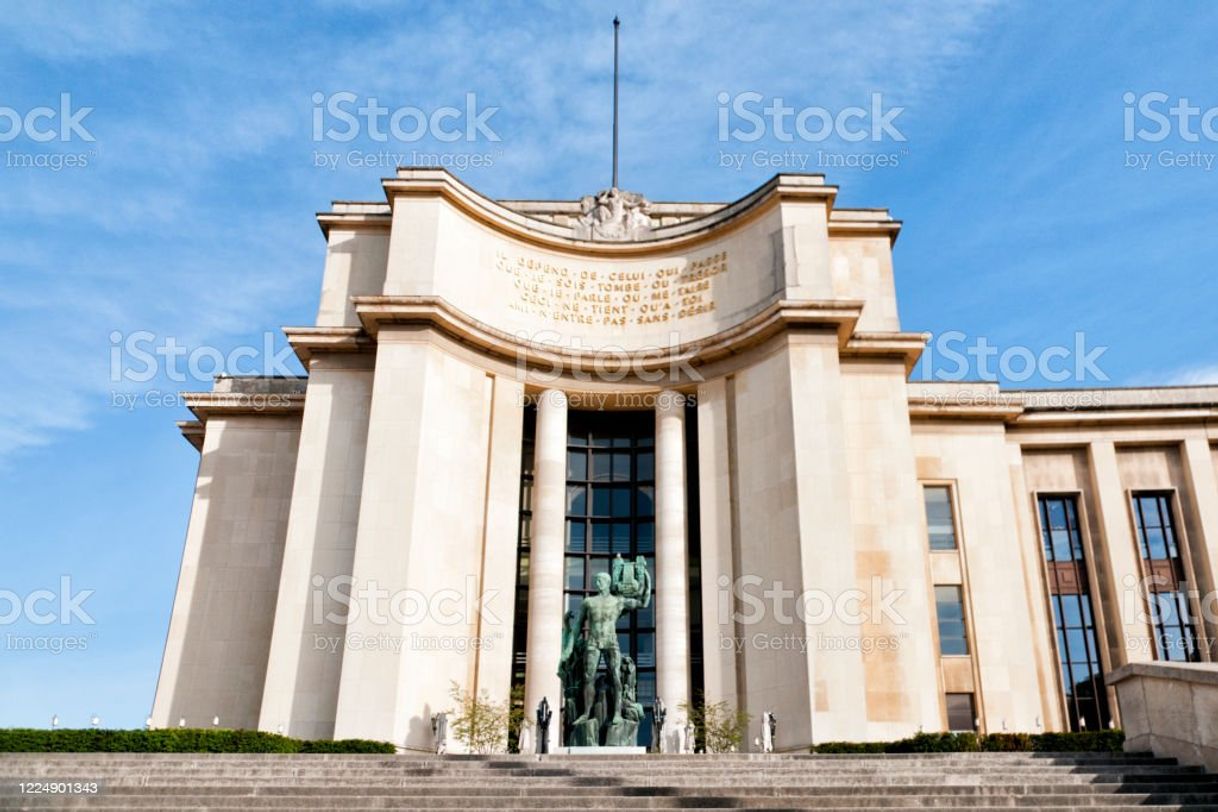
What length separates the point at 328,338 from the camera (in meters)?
33.5

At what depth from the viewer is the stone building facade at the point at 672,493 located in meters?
29.6

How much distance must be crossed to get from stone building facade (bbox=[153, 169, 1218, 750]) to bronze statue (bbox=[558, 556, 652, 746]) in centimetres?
451

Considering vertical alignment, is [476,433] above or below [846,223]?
below

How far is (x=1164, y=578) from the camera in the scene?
35.9m

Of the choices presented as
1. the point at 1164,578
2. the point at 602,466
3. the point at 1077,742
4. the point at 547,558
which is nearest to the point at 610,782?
the point at 1077,742

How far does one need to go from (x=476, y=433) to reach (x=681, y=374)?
24.1 ft

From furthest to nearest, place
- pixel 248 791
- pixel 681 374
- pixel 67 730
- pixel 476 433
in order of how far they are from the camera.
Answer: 1. pixel 681 374
2. pixel 476 433
3. pixel 67 730
4. pixel 248 791

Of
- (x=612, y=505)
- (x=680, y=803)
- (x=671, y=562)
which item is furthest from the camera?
(x=612, y=505)

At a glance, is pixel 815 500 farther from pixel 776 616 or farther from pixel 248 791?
pixel 248 791

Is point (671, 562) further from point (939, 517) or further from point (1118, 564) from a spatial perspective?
point (1118, 564)

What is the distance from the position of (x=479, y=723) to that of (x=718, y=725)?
653 cm

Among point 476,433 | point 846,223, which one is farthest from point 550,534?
point 846,223

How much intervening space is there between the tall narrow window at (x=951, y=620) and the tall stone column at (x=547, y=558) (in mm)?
12286

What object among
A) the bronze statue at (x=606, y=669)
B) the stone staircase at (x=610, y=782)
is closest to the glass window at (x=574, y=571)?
the bronze statue at (x=606, y=669)
